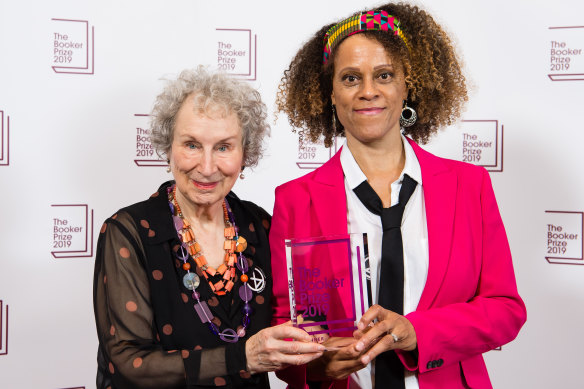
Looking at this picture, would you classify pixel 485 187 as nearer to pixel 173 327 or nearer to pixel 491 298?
pixel 491 298

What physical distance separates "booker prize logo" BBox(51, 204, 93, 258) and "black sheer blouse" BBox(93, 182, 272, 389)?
793 millimetres

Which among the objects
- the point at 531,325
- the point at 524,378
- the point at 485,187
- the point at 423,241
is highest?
the point at 485,187

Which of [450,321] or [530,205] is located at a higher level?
[530,205]

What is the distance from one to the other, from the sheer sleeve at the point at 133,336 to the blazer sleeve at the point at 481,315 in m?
0.43

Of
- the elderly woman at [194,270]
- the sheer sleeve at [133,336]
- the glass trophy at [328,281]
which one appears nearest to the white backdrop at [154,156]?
the elderly woman at [194,270]

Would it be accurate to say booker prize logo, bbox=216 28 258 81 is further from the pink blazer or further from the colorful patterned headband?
the pink blazer

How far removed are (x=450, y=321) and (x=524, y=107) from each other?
1329 mm

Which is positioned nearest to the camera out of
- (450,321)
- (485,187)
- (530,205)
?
(450,321)

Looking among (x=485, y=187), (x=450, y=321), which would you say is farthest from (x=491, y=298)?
(x=485, y=187)

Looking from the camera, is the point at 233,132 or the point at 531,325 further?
the point at 531,325

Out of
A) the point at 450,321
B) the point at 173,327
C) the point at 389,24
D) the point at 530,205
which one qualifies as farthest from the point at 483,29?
the point at 173,327

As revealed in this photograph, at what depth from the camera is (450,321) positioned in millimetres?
1432

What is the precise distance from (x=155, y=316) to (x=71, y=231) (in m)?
0.94

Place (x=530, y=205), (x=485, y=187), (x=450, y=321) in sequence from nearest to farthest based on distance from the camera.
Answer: (x=450, y=321)
(x=485, y=187)
(x=530, y=205)
